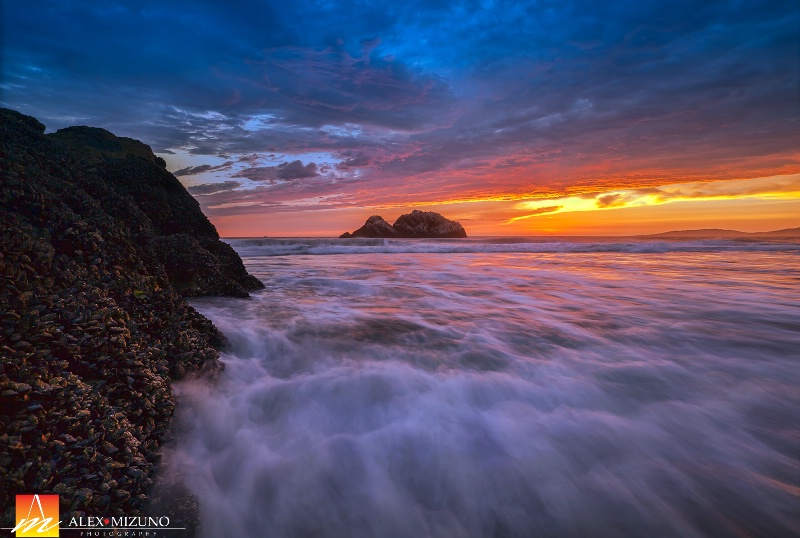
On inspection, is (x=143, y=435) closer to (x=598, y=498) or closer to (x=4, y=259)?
(x=4, y=259)

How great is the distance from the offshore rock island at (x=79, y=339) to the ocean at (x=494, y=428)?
0.36m

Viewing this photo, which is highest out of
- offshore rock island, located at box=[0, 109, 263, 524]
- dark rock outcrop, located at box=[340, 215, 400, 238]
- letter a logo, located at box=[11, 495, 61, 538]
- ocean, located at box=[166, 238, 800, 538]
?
dark rock outcrop, located at box=[340, 215, 400, 238]

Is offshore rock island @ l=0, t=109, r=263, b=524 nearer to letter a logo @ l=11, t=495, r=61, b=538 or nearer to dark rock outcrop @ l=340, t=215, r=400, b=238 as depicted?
letter a logo @ l=11, t=495, r=61, b=538

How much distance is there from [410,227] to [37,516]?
54300 mm

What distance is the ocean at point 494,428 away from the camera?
2010 mm

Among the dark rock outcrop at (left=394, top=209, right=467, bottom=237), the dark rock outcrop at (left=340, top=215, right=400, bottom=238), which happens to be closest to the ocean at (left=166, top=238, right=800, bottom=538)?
the dark rock outcrop at (left=340, top=215, right=400, bottom=238)

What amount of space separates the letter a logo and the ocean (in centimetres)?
66

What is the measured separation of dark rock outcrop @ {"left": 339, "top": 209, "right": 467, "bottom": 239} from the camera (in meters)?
54.1

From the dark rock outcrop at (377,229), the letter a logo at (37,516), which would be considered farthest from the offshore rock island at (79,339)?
the dark rock outcrop at (377,229)

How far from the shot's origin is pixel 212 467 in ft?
7.26

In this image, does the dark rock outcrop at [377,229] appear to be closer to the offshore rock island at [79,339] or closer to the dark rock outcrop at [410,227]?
the dark rock outcrop at [410,227]

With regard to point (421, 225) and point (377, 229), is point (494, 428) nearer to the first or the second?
point (377, 229)

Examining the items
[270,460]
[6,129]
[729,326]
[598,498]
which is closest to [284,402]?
[270,460]

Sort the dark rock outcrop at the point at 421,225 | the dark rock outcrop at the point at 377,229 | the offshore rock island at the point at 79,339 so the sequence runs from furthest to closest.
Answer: the dark rock outcrop at the point at 421,225 → the dark rock outcrop at the point at 377,229 → the offshore rock island at the point at 79,339
